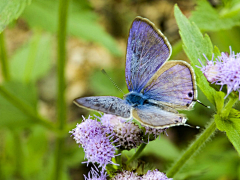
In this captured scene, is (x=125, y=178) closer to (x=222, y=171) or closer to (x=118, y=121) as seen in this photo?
(x=118, y=121)

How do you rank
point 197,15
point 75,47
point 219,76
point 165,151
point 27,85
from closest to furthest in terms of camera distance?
point 219,76 < point 197,15 < point 27,85 < point 165,151 < point 75,47

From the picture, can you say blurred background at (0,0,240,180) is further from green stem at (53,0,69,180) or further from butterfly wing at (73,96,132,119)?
butterfly wing at (73,96,132,119)

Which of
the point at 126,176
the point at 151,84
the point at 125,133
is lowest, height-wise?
the point at 126,176

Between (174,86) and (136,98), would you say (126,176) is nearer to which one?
(136,98)

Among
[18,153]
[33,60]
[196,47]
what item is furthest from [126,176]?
[33,60]

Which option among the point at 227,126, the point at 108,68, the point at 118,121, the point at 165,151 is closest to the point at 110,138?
the point at 118,121

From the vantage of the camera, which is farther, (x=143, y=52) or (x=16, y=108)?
(x=16, y=108)
